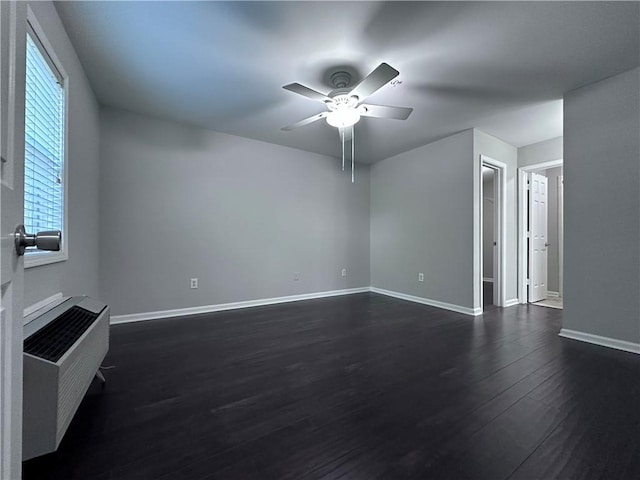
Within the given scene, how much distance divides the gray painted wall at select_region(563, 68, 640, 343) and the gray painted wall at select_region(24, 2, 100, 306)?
163 inches

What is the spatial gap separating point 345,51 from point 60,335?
243 centimetres

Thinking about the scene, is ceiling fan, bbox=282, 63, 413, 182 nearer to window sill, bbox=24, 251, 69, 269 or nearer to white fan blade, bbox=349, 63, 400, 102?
white fan blade, bbox=349, 63, 400, 102

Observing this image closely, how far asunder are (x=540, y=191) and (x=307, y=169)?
3801 mm

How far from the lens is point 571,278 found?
2631 millimetres

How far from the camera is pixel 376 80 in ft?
6.08

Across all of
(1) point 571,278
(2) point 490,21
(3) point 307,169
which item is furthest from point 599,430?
(3) point 307,169

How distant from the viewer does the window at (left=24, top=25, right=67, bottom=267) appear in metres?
1.41

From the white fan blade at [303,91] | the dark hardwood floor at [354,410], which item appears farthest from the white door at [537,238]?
the white fan blade at [303,91]

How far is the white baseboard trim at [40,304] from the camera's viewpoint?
1353 millimetres

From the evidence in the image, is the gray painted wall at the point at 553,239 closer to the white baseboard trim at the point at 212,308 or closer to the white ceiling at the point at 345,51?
the white ceiling at the point at 345,51

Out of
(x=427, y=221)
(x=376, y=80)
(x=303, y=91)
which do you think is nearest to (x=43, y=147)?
(x=303, y=91)

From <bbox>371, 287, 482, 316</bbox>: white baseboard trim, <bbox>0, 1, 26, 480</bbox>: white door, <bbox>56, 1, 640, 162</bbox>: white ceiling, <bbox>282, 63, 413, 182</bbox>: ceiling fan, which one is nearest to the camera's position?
<bbox>0, 1, 26, 480</bbox>: white door

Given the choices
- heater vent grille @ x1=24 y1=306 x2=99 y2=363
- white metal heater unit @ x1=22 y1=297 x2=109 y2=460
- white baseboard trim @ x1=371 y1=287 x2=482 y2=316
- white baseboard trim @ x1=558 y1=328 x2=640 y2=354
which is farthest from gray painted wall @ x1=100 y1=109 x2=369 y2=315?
white baseboard trim @ x1=558 y1=328 x2=640 y2=354

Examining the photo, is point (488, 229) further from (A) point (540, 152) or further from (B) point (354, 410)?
(B) point (354, 410)
